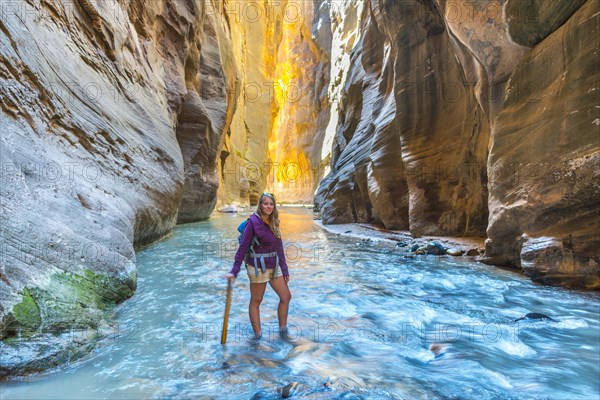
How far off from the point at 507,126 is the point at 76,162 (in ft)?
26.4

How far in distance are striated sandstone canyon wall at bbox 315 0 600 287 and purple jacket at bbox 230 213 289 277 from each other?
5005 millimetres

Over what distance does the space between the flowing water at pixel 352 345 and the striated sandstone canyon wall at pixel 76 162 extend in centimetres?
54

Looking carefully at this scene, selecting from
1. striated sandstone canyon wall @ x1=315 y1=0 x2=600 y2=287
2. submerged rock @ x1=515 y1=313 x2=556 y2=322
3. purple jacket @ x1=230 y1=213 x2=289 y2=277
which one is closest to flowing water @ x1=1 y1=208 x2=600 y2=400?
submerged rock @ x1=515 y1=313 x2=556 y2=322

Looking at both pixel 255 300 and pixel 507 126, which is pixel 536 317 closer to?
pixel 255 300

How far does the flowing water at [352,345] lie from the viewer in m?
2.97

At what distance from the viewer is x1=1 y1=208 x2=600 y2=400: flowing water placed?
9.73 ft

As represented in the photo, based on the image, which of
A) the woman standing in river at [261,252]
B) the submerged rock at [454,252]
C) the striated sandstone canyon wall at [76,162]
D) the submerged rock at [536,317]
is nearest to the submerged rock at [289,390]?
the woman standing in river at [261,252]

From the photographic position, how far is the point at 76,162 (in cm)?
598

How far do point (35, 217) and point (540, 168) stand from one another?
7642mm

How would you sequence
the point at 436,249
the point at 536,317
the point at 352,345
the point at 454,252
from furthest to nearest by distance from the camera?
the point at 436,249
the point at 454,252
the point at 536,317
the point at 352,345

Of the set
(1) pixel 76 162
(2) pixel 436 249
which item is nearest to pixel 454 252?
(2) pixel 436 249

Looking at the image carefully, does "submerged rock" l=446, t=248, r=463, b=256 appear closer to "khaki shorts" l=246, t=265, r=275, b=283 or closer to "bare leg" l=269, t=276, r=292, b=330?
"bare leg" l=269, t=276, r=292, b=330

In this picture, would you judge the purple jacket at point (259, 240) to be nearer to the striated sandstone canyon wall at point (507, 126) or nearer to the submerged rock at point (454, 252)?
the striated sandstone canyon wall at point (507, 126)

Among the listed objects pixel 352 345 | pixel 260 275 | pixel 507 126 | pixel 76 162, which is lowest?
pixel 352 345
